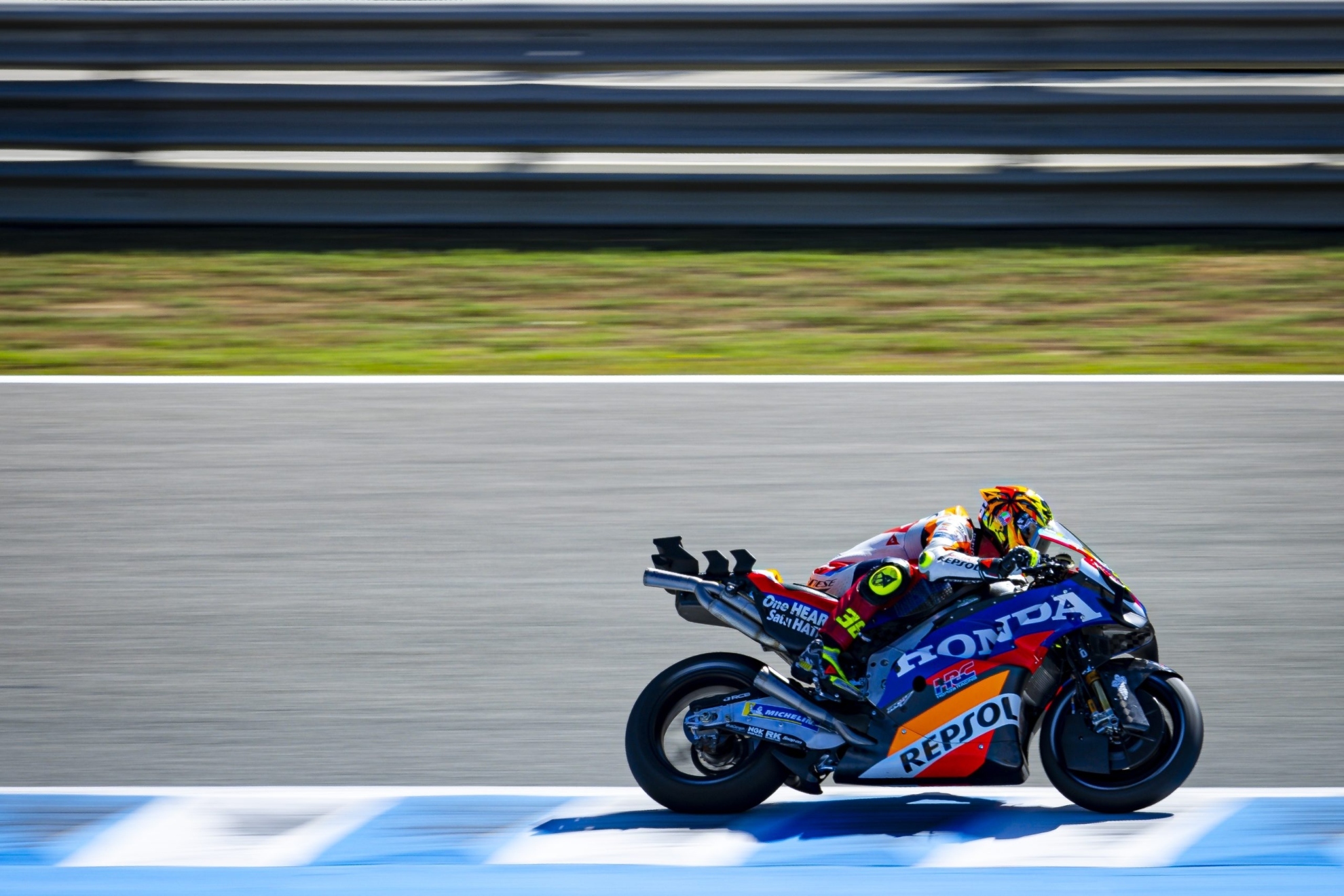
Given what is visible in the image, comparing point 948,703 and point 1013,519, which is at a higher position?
point 1013,519

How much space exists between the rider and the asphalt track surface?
2.75 feet

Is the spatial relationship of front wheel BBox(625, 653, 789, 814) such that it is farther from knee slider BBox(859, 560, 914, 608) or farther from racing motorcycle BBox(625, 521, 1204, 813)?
knee slider BBox(859, 560, 914, 608)

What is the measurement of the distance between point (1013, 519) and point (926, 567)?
1.00 feet

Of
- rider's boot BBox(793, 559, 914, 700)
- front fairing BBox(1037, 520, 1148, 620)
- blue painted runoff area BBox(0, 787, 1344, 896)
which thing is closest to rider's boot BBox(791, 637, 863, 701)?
rider's boot BBox(793, 559, 914, 700)

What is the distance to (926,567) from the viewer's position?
409 cm

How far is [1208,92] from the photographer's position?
9570 mm

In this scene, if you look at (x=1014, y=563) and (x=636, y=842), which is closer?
(x=1014, y=563)

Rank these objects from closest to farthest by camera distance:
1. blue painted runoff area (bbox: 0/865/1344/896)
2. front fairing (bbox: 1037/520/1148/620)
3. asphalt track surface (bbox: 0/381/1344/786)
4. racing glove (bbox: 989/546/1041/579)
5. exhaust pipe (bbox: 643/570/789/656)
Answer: blue painted runoff area (bbox: 0/865/1344/896), racing glove (bbox: 989/546/1041/579), front fairing (bbox: 1037/520/1148/620), exhaust pipe (bbox: 643/570/789/656), asphalt track surface (bbox: 0/381/1344/786)

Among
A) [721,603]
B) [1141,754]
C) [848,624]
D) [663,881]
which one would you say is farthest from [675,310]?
[663,881]

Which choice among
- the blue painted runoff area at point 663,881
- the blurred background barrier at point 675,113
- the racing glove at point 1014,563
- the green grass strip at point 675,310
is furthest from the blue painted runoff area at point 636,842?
the blurred background barrier at point 675,113

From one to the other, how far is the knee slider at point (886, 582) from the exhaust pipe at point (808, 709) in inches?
12.9

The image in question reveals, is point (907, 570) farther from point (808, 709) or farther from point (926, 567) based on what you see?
point (808, 709)

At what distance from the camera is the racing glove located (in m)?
4.05

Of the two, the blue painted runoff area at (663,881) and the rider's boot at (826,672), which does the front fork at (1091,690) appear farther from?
the rider's boot at (826,672)
